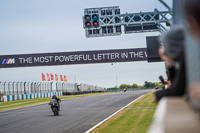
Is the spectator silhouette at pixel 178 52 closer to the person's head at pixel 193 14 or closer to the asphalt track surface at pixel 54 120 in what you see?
the person's head at pixel 193 14

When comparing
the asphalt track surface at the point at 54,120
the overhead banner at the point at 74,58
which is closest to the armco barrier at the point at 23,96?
the overhead banner at the point at 74,58

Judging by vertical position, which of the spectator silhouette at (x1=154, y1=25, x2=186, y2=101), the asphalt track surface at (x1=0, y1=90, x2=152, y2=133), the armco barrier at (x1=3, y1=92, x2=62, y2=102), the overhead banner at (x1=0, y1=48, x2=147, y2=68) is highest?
the overhead banner at (x1=0, y1=48, x2=147, y2=68)

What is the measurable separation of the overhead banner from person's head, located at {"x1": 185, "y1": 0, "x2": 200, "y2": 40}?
36.6 metres

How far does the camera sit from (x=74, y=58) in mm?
38375

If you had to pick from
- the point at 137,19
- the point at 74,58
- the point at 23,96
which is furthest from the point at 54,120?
the point at 23,96

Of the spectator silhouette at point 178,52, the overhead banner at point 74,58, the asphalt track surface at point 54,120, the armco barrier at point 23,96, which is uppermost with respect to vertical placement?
the overhead banner at point 74,58

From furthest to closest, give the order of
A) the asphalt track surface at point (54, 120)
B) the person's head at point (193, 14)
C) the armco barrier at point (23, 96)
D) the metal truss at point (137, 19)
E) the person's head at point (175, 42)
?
the armco barrier at point (23, 96)
the metal truss at point (137, 19)
the asphalt track surface at point (54, 120)
the person's head at point (175, 42)
the person's head at point (193, 14)

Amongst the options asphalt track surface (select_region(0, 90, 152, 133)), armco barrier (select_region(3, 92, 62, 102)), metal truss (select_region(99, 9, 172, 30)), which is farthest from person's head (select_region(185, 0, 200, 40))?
armco barrier (select_region(3, 92, 62, 102))

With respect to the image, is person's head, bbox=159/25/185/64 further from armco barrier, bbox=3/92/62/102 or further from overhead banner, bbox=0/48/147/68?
armco barrier, bbox=3/92/62/102

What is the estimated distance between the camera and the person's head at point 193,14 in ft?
4.07

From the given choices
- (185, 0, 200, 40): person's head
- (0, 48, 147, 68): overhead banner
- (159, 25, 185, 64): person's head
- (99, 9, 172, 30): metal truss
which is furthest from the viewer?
(0, 48, 147, 68): overhead banner

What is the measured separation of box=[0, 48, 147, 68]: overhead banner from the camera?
3784 centimetres

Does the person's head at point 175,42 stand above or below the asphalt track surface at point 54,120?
above

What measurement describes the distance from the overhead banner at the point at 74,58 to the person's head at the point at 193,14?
120 feet
